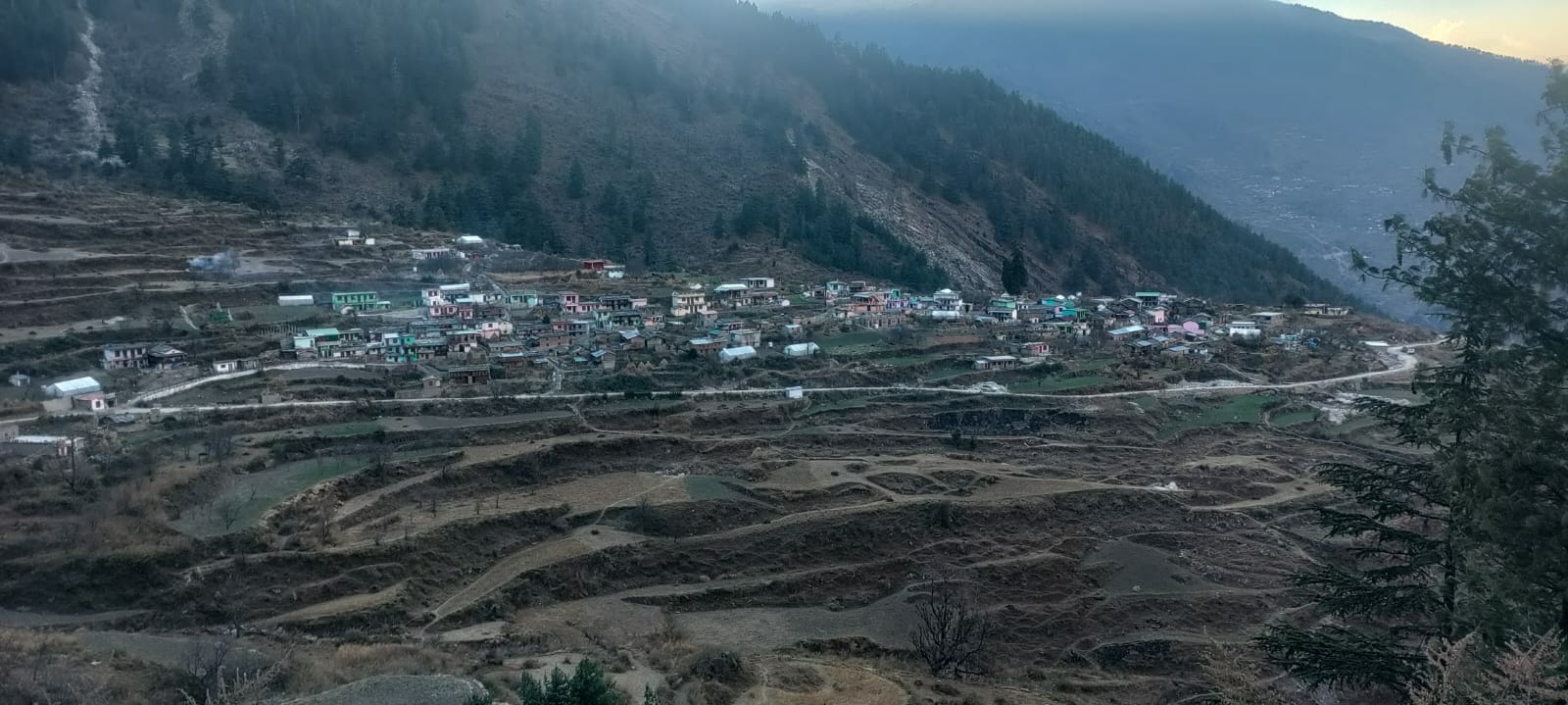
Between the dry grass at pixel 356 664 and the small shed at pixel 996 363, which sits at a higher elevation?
the small shed at pixel 996 363

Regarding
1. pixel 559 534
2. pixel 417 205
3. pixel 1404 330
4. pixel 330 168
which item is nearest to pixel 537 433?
pixel 559 534

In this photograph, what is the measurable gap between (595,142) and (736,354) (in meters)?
33.7

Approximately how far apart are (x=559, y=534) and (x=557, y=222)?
3578 cm

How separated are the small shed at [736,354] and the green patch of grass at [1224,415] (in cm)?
1386

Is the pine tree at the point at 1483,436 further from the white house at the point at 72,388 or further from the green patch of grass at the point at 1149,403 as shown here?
the white house at the point at 72,388

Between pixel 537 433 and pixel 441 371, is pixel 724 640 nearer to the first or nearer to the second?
pixel 537 433

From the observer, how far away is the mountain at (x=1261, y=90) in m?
102

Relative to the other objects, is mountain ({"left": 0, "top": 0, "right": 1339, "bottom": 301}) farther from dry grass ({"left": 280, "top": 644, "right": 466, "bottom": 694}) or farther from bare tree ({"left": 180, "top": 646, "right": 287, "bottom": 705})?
bare tree ({"left": 180, "top": 646, "right": 287, "bottom": 705})

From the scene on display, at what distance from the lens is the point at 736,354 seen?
3206 centimetres

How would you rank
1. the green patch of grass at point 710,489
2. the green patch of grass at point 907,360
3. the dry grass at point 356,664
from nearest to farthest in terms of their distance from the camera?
the dry grass at point 356,664 → the green patch of grass at point 710,489 → the green patch of grass at point 907,360

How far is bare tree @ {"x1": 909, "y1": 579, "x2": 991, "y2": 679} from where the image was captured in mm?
15523

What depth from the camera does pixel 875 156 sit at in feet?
235

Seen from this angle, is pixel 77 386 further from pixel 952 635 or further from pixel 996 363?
pixel 996 363

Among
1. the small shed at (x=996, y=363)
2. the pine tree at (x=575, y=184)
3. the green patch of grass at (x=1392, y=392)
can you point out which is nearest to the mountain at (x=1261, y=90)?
the green patch of grass at (x=1392, y=392)
